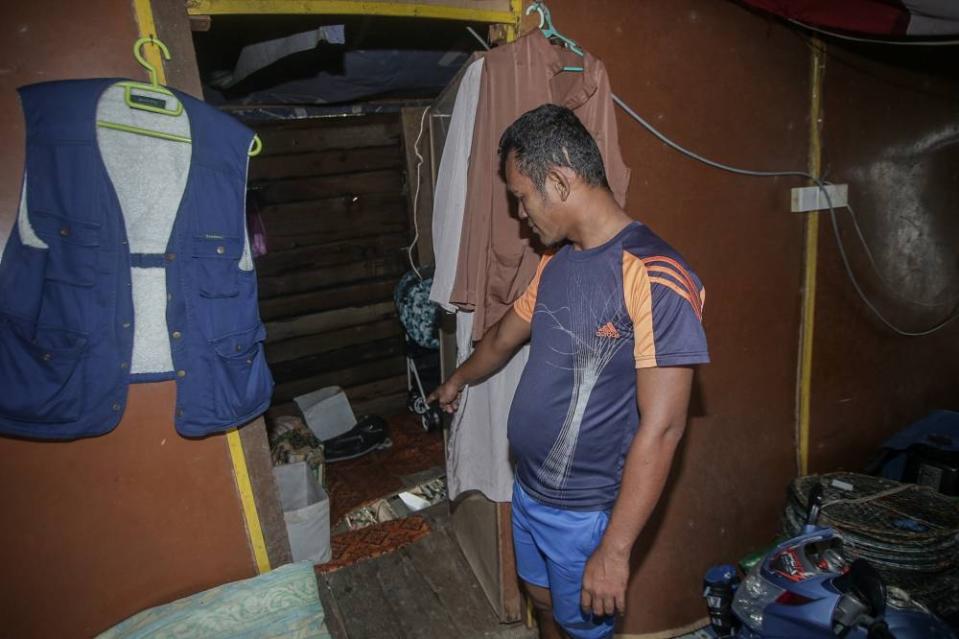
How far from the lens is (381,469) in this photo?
15.4 feet

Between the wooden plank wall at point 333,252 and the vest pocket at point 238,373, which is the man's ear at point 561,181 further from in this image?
the wooden plank wall at point 333,252

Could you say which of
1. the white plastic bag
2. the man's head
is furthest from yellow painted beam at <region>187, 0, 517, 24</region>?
the white plastic bag

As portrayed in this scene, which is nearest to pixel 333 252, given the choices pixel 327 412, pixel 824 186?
pixel 327 412

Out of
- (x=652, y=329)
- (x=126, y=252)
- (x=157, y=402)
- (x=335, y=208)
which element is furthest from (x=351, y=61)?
(x=652, y=329)

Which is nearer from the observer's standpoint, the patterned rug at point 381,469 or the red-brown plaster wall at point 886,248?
the red-brown plaster wall at point 886,248

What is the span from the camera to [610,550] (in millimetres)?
1554

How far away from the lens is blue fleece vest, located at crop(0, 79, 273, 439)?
161 cm

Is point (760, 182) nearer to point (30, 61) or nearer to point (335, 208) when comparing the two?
point (30, 61)

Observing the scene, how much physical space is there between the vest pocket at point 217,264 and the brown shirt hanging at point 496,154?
0.78 metres

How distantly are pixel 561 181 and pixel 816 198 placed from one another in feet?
6.72

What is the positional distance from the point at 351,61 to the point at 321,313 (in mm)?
2503

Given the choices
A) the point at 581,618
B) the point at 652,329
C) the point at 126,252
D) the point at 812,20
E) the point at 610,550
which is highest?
the point at 812,20

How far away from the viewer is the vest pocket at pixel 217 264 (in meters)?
1.80

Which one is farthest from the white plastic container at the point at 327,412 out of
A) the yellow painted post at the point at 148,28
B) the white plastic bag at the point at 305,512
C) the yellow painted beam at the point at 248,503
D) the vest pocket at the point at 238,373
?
the yellow painted post at the point at 148,28
